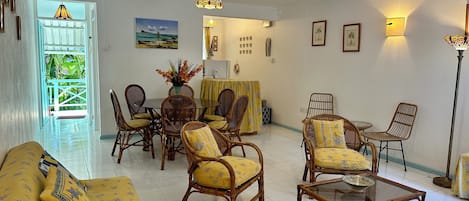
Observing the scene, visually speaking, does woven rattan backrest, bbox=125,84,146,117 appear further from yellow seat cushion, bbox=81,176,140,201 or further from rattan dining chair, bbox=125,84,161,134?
yellow seat cushion, bbox=81,176,140,201

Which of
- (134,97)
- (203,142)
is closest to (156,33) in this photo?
(134,97)

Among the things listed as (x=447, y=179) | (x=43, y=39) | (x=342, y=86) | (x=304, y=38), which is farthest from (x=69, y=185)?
(x=43, y=39)

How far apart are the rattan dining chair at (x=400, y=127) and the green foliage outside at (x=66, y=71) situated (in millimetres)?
6435

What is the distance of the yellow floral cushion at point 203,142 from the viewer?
283cm

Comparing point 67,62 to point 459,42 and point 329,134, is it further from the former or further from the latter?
point 459,42

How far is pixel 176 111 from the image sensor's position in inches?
160

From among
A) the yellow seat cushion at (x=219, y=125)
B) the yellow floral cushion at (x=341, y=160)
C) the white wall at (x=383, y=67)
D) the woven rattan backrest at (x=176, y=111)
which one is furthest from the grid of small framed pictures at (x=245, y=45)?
the yellow floral cushion at (x=341, y=160)

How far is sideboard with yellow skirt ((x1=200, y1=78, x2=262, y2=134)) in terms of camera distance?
5.84 meters

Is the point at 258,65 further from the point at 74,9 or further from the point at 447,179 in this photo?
the point at 447,179

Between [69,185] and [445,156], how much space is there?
13.1 feet

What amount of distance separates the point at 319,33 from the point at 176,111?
10.0ft

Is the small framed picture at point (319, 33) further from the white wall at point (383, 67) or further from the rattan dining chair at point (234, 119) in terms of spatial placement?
the rattan dining chair at point (234, 119)

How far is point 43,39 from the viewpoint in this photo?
22.4ft

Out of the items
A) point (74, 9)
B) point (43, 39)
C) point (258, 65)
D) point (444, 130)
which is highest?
point (74, 9)
